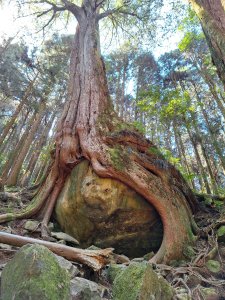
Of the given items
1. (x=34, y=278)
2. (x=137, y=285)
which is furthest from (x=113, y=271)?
(x=34, y=278)

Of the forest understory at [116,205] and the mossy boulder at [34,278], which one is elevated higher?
the forest understory at [116,205]

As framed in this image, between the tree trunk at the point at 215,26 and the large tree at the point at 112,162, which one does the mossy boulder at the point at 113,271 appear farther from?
the tree trunk at the point at 215,26

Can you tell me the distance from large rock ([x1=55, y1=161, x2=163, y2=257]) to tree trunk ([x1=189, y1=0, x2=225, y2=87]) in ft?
9.43

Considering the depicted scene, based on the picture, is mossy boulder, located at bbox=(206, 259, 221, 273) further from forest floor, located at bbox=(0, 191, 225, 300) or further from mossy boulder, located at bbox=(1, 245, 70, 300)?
mossy boulder, located at bbox=(1, 245, 70, 300)

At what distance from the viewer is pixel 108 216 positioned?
17.1 feet

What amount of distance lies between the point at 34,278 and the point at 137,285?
100 cm

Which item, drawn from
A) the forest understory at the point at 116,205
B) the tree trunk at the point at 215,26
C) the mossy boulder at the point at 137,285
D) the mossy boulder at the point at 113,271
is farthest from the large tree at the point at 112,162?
the tree trunk at the point at 215,26

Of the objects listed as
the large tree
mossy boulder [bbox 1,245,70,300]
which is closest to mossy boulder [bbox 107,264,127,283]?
the large tree

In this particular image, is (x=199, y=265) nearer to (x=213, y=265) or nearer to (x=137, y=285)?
(x=213, y=265)

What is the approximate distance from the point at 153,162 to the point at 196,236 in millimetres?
1742

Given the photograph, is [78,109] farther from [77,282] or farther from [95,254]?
[77,282]

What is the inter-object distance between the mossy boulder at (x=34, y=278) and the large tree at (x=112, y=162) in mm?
3047

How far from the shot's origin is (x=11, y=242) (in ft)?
10.2

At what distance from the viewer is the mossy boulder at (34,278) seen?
183 centimetres
